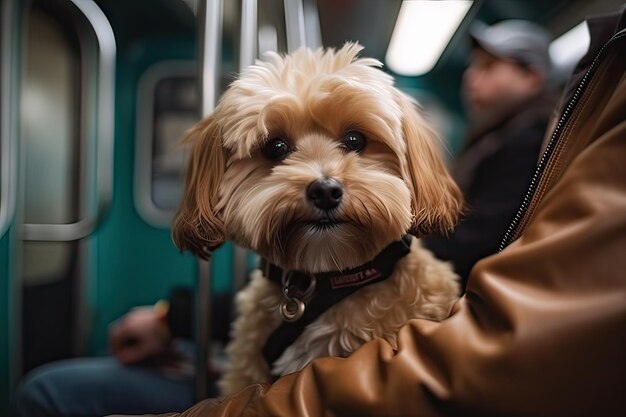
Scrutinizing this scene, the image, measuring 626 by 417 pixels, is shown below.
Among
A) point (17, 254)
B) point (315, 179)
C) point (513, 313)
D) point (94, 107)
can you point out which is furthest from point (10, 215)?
point (513, 313)

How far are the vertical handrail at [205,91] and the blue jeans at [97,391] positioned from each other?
0.08m

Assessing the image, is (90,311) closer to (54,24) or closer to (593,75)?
(54,24)

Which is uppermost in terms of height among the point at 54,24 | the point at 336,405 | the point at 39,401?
the point at 54,24

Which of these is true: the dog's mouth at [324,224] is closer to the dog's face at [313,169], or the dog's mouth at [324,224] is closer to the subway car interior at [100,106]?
the dog's face at [313,169]

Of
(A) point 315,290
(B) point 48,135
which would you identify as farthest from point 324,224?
(B) point 48,135

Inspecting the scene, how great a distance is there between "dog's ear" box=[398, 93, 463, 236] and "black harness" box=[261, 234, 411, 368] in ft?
0.20

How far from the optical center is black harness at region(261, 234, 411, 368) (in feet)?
3.04

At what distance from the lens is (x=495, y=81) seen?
6.70 feet

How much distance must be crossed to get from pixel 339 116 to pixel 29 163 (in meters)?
1.05

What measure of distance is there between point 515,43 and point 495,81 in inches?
6.4

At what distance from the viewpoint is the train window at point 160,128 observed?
251cm

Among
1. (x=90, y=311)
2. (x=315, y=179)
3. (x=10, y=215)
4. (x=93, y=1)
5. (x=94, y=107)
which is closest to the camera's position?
(x=315, y=179)

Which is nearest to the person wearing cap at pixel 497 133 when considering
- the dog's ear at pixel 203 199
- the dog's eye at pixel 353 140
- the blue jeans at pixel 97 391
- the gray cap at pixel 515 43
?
the gray cap at pixel 515 43

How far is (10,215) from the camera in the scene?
1.43 meters
